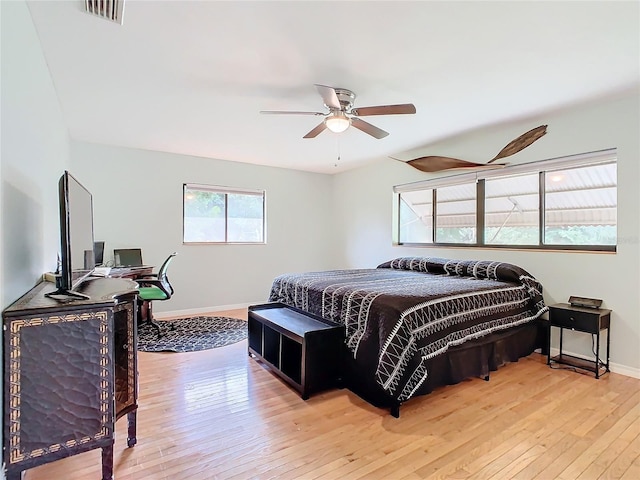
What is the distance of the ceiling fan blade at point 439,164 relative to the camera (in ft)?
13.4

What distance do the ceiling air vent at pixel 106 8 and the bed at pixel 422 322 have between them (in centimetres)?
231

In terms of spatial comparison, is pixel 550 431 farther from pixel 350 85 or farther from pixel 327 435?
pixel 350 85

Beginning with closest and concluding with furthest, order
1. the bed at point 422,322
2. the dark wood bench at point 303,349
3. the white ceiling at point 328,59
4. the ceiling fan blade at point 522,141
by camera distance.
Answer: the white ceiling at point 328,59, the bed at point 422,322, the dark wood bench at point 303,349, the ceiling fan blade at point 522,141

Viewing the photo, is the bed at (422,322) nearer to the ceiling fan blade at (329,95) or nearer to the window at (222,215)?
the ceiling fan blade at (329,95)

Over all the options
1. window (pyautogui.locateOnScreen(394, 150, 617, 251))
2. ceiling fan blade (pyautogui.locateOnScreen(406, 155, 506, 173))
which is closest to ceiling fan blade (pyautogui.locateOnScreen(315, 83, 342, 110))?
ceiling fan blade (pyautogui.locateOnScreen(406, 155, 506, 173))

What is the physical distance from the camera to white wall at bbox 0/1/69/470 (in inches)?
57.3

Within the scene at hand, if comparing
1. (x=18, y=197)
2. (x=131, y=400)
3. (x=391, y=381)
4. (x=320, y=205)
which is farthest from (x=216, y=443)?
(x=320, y=205)

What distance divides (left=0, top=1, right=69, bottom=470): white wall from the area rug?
4.79ft

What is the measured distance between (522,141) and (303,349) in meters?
3.21

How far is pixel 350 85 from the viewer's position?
108 inches

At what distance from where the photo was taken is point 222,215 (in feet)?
18.1

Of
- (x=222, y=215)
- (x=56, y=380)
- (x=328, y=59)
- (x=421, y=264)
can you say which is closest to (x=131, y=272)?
(x=222, y=215)

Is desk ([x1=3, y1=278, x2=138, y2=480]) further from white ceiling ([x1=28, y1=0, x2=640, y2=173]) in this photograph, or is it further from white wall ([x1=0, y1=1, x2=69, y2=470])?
white ceiling ([x1=28, y1=0, x2=640, y2=173])

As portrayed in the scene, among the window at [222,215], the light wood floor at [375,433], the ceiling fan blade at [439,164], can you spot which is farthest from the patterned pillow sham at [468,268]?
the window at [222,215]
